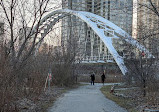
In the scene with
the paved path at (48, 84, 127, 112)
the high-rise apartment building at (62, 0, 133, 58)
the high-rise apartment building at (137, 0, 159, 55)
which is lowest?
the paved path at (48, 84, 127, 112)

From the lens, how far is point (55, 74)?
822 inches

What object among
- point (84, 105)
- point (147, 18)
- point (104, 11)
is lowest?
point (84, 105)

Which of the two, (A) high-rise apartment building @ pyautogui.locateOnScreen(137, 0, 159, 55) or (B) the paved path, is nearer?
(B) the paved path

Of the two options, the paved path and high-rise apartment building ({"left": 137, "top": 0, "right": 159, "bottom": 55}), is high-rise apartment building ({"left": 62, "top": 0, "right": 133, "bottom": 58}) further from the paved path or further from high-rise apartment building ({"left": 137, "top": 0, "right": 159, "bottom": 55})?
the paved path

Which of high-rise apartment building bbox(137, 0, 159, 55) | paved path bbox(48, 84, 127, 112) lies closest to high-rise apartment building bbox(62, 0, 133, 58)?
high-rise apartment building bbox(137, 0, 159, 55)

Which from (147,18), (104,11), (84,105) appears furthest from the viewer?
(104,11)

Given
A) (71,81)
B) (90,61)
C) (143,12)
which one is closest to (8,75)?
(143,12)

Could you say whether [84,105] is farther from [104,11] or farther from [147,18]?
[104,11]

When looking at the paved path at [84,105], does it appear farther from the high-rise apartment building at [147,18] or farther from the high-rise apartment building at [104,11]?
the high-rise apartment building at [104,11]

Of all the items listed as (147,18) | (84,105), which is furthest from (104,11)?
(84,105)

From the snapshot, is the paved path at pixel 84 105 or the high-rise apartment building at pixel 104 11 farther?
the high-rise apartment building at pixel 104 11

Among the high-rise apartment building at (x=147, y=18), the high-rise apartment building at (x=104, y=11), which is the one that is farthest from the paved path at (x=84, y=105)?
the high-rise apartment building at (x=104, y=11)

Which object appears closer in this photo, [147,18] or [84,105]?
[84,105]

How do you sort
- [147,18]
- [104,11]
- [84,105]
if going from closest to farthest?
1. [84,105]
2. [147,18]
3. [104,11]
